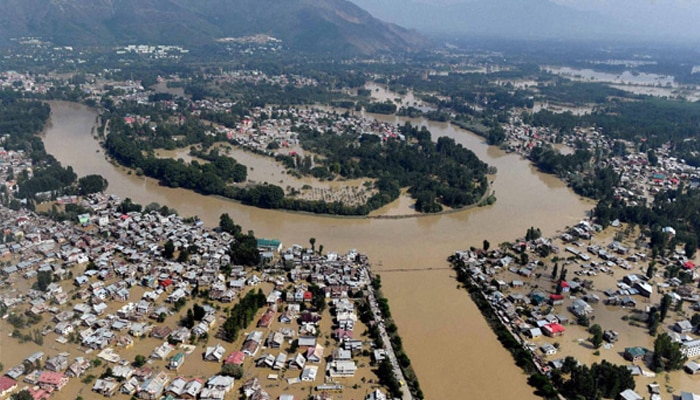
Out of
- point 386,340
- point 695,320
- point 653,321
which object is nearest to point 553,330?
point 653,321

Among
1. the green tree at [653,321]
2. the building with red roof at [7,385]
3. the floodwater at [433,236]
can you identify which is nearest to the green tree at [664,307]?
the green tree at [653,321]

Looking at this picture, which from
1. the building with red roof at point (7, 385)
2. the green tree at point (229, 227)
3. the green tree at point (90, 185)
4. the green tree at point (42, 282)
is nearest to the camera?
the building with red roof at point (7, 385)

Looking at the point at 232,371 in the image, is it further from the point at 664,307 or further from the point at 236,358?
the point at 664,307

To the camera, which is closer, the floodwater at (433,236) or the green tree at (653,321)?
the floodwater at (433,236)

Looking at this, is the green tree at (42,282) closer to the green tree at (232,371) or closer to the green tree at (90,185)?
the green tree at (232,371)

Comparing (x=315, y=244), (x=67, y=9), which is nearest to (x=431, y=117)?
(x=315, y=244)

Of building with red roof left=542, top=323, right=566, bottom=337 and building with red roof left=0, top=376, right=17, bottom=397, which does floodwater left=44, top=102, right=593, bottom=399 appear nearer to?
building with red roof left=542, top=323, right=566, bottom=337
